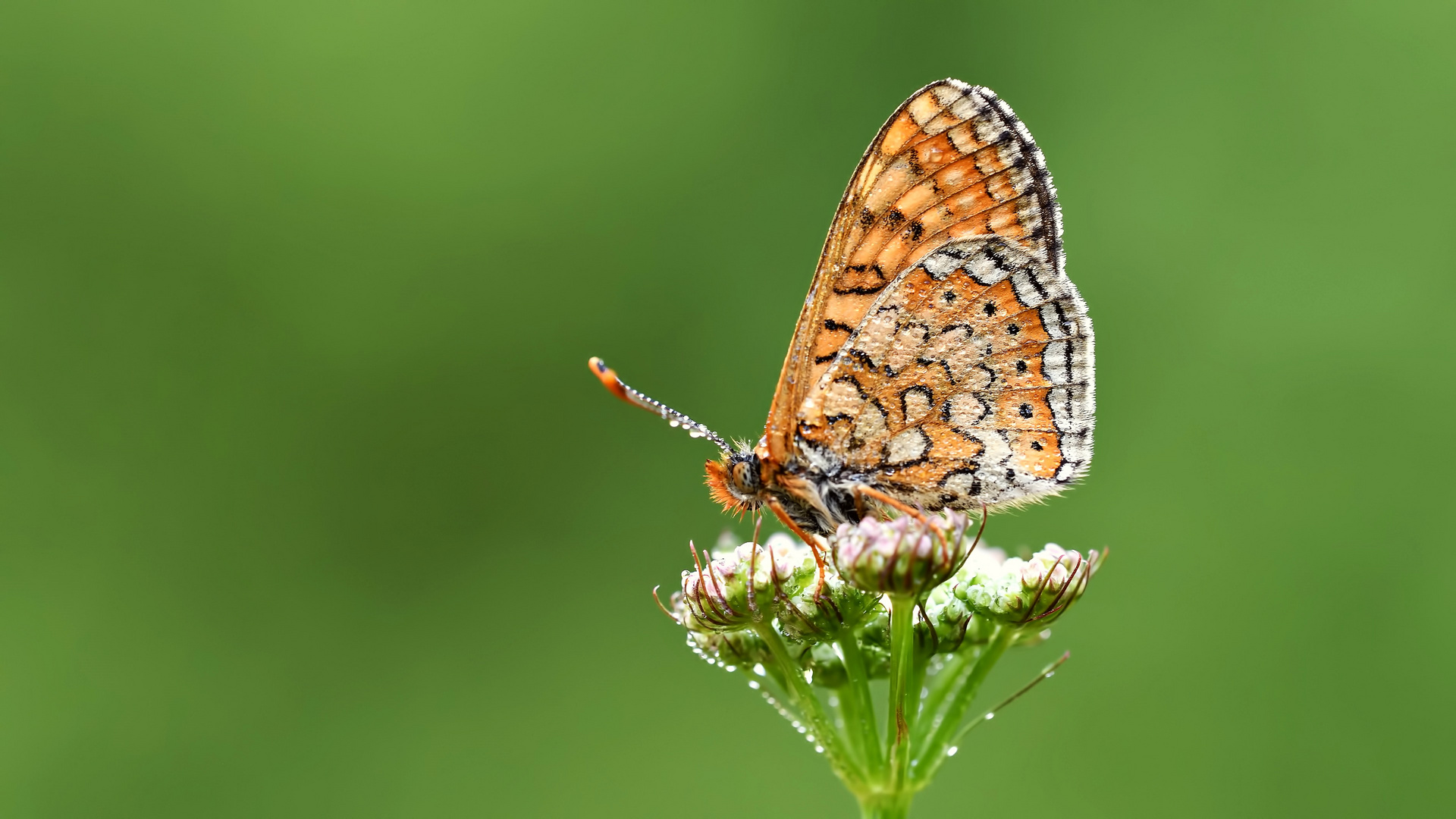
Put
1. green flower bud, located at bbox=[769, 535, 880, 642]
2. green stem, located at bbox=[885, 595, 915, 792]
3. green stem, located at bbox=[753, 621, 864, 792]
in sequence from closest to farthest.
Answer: green stem, located at bbox=[885, 595, 915, 792], green stem, located at bbox=[753, 621, 864, 792], green flower bud, located at bbox=[769, 535, 880, 642]

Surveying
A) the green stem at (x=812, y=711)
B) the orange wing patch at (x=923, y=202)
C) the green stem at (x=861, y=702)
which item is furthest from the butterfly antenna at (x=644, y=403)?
the green stem at (x=861, y=702)

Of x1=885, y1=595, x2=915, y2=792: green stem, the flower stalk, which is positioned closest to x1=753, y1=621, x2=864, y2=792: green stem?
the flower stalk

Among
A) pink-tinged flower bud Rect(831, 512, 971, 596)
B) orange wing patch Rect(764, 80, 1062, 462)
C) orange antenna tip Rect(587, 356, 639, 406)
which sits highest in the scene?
orange wing patch Rect(764, 80, 1062, 462)

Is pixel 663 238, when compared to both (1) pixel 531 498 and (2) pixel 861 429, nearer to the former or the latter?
(1) pixel 531 498

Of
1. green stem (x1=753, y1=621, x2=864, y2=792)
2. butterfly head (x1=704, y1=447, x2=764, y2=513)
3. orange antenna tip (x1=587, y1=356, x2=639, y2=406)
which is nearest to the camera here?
green stem (x1=753, y1=621, x2=864, y2=792)

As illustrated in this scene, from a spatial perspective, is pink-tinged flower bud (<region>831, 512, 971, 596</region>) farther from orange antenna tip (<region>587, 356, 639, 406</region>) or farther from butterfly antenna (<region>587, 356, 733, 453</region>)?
orange antenna tip (<region>587, 356, 639, 406</region>)

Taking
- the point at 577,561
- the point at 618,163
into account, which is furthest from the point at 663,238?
the point at 577,561
